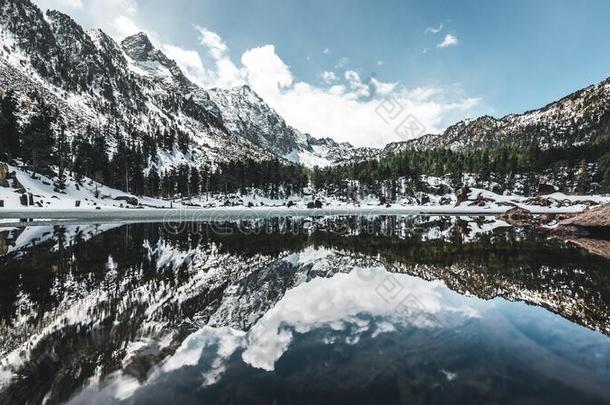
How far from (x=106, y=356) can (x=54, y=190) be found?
99627mm

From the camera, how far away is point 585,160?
165125mm

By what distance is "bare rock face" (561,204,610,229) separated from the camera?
2928cm

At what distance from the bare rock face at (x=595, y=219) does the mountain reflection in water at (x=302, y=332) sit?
16105mm

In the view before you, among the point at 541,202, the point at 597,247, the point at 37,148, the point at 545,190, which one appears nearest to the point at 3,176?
the point at 37,148

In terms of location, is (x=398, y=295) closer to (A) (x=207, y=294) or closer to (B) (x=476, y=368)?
(B) (x=476, y=368)

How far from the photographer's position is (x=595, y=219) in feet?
99.6

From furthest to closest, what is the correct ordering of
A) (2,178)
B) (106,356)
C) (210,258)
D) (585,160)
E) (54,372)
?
(585,160)
(2,178)
(210,258)
(106,356)
(54,372)

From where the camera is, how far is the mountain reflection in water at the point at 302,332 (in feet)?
19.7

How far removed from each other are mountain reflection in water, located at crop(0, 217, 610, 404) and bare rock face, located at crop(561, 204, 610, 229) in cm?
1611

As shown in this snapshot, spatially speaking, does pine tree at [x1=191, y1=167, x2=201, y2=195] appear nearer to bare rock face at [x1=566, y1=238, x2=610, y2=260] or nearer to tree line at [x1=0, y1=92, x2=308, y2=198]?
tree line at [x1=0, y1=92, x2=308, y2=198]

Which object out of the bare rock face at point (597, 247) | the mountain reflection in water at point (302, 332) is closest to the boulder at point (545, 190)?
the bare rock face at point (597, 247)

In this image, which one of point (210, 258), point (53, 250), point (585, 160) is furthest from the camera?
point (585, 160)

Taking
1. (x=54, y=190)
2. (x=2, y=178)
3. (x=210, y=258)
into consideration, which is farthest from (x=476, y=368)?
(x=54, y=190)

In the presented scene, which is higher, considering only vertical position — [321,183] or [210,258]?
[321,183]
